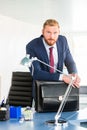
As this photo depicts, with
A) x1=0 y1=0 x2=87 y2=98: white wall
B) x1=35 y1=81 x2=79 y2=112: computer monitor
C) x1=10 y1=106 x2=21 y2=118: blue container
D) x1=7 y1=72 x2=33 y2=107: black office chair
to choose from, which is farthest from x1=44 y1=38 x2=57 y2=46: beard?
x1=7 y1=72 x2=33 y2=107: black office chair

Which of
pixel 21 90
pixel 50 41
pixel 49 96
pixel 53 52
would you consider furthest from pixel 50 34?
pixel 21 90

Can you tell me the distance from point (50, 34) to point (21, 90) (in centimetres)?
145

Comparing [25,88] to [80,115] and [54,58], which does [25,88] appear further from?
[80,115]

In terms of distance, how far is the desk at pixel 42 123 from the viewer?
2.11 meters

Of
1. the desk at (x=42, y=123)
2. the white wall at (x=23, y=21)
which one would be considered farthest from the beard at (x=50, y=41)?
the white wall at (x=23, y=21)

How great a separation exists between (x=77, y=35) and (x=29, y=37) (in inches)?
52.4

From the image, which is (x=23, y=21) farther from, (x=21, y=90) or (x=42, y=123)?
(x=42, y=123)

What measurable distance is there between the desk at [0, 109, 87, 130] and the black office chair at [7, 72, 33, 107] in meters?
1.39

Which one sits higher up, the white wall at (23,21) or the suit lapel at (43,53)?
the white wall at (23,21)

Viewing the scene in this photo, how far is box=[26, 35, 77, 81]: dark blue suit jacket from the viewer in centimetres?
290

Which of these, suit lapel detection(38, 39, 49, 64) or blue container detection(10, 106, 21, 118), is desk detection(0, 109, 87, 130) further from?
suit lapel detection(38, 39, 49, 64)

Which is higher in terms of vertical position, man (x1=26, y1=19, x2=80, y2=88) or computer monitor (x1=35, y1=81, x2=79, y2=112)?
man (x1=26, y1=19, x2=80, y2=88)

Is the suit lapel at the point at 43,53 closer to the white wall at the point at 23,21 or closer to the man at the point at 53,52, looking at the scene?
the man at the point at 53,52

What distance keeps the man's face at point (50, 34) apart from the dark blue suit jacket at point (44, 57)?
0.10m
